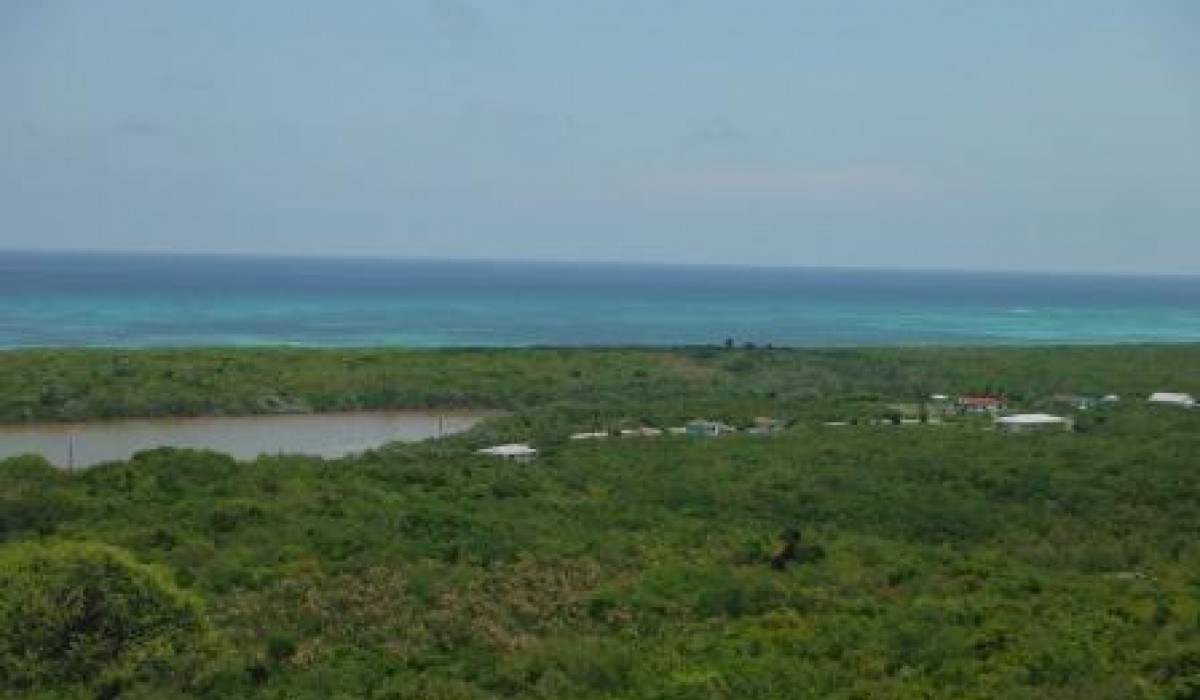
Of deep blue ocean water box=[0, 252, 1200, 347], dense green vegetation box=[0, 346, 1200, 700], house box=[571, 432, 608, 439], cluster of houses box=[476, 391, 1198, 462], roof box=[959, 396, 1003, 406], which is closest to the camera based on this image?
dense green vegetation box=[0, 346, 1200, 700]

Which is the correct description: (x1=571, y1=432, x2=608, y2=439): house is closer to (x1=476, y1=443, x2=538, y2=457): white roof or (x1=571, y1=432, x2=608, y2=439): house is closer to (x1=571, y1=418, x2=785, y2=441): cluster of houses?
(x1=571, y1=418, x2=785, y2=441): cluster of houses

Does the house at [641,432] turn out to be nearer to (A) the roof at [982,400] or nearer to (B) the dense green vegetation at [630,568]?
(B) the dense green vegetation at [630,568]

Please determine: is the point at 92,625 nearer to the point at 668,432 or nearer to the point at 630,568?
the point at 630,568

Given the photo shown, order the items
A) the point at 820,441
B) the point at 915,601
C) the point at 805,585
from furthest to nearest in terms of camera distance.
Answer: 1. the point at 820,441
2. the point at 805,585
3. the point at 915,601

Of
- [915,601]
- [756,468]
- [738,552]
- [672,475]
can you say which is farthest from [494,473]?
[915,601]

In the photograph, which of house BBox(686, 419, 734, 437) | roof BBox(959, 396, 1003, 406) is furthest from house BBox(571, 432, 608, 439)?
roof BBox(959, 396, 1003, 406)

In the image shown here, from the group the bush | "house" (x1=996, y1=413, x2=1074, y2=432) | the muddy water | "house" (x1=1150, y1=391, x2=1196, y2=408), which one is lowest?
the muddy water

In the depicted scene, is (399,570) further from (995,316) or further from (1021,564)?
(995,316)
